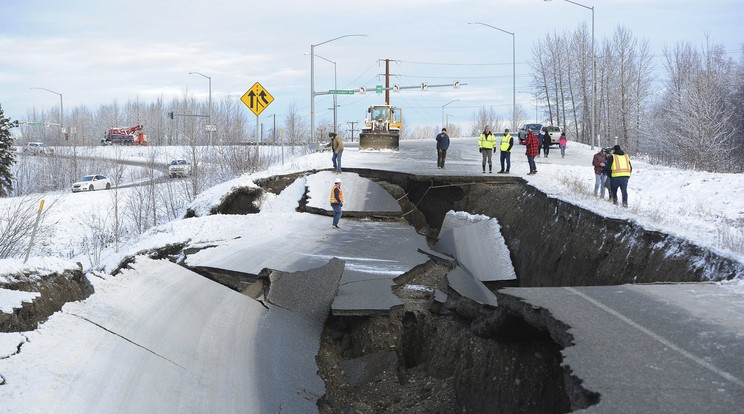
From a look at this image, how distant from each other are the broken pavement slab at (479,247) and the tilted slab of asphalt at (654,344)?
24.3 feet

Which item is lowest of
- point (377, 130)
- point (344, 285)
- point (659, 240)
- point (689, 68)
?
point (344, 285)

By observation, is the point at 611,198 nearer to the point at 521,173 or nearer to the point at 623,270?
the point at 521,173

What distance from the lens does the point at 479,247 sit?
1644cm

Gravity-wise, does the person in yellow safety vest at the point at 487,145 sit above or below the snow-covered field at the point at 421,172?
above

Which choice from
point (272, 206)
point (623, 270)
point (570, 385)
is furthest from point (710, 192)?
point (570, 385)

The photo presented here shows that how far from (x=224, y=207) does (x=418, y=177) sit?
6586 millimetres

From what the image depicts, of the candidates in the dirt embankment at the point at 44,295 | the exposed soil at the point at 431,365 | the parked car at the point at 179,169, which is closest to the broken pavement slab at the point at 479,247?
the exposed soil at the point at 431,365

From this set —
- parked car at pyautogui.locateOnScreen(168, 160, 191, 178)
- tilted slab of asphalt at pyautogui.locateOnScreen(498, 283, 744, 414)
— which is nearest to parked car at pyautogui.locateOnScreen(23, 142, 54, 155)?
parked car at pyautogui.locateOnScreen(168, 160, 191, 178)

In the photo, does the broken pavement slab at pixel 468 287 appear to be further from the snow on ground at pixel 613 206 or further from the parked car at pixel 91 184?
the parked car at pixel 91 184

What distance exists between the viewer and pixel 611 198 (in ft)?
58.3

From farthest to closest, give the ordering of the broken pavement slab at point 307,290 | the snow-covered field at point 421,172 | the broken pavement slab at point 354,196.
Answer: the broken pavement slab at point 354,196 → the broken pavement slab at point 307,290 → the snow-covered field at point 421,172

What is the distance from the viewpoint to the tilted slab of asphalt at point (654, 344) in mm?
4340

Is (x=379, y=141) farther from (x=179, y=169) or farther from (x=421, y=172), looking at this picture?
(x=179, y=169)

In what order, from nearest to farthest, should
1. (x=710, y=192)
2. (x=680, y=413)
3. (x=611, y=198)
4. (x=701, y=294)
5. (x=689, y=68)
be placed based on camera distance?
(x=680, y=413) < (x=701, y=294) < (x=611, y=198) < (x=710, y=192) < (x=689, y=68)
